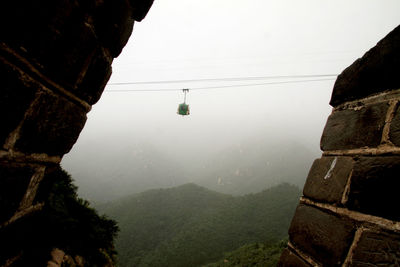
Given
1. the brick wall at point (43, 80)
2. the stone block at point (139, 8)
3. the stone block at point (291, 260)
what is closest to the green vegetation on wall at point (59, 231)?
the brick wall at point (43, 80)

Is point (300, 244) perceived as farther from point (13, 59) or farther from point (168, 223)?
point (168, 223)

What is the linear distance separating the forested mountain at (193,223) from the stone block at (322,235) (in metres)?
26.9

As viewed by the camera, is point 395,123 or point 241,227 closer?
point 395,123

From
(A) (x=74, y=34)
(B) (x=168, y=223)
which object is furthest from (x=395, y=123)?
(B) (x=168, y=223)

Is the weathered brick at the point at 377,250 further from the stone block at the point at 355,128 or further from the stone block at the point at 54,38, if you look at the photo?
the stone block at the point at 54,38

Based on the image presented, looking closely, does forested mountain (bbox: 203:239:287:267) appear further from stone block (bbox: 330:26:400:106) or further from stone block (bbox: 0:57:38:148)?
stone block (bbox: 0:57:38:148)

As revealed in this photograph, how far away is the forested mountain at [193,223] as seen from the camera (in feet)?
89.0

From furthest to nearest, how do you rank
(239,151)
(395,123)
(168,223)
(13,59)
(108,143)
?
1. (108,143)
2. (239,151)
3. (168,223)
4. (395,123)
5. (13,59)

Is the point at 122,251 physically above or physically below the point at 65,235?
below

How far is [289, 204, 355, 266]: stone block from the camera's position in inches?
30.2

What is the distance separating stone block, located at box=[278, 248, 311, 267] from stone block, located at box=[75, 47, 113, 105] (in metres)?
1.22

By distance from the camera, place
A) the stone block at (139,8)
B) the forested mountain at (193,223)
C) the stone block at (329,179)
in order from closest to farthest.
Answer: the stone block at (329,179)
the stone block at (139,8)
the forested mountain at (193,223)

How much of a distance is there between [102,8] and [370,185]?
1.24 m

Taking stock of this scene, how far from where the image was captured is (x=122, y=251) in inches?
1142
